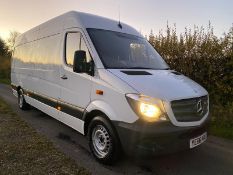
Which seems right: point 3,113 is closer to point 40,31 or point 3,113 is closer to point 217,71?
point 40,31

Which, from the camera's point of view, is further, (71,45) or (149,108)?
(71,45)

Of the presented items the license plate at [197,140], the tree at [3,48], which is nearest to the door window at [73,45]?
the license plate at [197,140]

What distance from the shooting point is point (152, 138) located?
13.8 ft

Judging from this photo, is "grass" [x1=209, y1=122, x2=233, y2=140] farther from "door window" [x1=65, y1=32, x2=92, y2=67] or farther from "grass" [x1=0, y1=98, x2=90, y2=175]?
"grass" [x1=0, y1=98, x2=90, y2=175]

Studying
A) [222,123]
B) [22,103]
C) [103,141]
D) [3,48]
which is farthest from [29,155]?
[3,48]

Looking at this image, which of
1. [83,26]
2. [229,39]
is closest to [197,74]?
[229,39]

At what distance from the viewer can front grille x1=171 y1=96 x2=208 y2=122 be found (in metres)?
A: 4.39

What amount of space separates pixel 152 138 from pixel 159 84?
0.95 m

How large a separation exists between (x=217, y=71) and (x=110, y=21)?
5.40 metres

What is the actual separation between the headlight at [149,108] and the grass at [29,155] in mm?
1305

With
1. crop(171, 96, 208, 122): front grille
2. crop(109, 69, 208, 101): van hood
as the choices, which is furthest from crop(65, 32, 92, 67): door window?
crop(171, 96, 208, 122): front grille

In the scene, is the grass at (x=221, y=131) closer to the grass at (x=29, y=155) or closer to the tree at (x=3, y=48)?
the grass at (x=29, y=155)

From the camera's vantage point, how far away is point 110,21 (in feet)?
20.7

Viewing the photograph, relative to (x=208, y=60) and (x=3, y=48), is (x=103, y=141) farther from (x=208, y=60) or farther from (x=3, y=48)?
(x=3, y=48)
